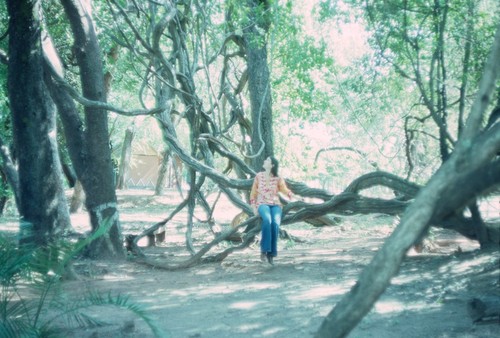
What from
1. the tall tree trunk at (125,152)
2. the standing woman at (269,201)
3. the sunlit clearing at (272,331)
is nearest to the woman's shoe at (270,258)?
the standing woman at (269,201)

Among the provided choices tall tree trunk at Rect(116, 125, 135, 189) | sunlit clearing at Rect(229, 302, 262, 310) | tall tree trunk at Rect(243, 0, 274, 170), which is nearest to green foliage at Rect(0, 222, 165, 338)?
sunlit clearing at Rect(229, 302, 262, 310)

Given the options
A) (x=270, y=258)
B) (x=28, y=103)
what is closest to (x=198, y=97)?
(x=28, y=103)

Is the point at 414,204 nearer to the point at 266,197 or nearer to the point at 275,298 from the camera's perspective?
the point at 275,298

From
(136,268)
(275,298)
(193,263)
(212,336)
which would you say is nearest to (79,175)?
(136,268)

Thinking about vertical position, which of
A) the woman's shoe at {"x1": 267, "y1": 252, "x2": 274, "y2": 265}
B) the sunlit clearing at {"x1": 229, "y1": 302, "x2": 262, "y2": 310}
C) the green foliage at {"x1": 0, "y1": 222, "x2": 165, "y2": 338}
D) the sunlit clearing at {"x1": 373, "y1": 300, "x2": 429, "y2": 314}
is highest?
the green foliage at {"x1": 0, "y1": 222, "x2": 165, "y2": 338}

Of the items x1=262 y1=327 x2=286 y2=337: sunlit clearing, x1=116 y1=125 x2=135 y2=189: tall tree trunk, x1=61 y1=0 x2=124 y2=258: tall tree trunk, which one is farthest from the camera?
x1=116 y1=125 x2=135 y2=189: tall tree trunk

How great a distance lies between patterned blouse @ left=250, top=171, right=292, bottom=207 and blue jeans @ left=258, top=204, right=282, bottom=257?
0.28 feet

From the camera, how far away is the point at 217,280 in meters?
7.12

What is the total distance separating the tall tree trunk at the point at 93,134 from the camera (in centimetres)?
826

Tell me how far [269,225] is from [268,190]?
50 cm

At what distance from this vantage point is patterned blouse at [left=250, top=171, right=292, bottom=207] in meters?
7.45

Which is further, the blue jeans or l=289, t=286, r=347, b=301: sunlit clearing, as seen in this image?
the blue jeans

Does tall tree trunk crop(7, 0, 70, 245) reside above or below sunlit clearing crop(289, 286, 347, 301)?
above

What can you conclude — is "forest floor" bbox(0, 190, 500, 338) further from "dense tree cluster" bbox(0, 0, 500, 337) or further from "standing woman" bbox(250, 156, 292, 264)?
"dense tree cluster" bbox(0, 0, 500, 337)
